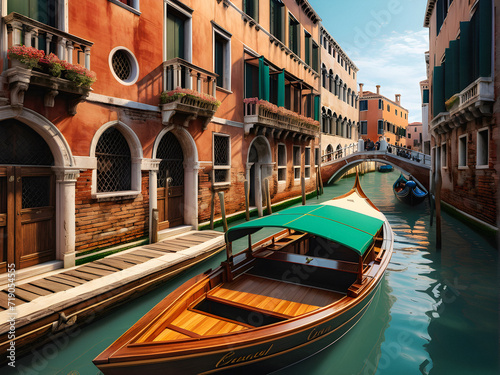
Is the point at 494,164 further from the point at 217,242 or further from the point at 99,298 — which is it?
the point at 99,298

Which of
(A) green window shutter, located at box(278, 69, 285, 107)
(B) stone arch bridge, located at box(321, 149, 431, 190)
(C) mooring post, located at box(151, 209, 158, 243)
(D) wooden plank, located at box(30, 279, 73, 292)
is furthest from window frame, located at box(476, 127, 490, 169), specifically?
(D) wooden plank, located at box(30, 279, 73, 292)

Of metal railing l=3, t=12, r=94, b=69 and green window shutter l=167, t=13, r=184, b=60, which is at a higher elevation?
green window shutter l=167, t=13, r=184, b=60

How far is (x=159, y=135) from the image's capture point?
6.45 metres

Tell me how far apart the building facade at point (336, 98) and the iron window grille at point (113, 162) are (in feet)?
49.1

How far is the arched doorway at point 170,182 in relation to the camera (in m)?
6.92

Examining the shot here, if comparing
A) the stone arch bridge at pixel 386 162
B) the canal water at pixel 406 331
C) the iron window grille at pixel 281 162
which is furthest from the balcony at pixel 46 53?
the stone arch bridge at pixel 386 162

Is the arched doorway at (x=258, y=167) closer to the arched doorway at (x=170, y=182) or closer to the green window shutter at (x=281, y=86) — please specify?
the green window shutter at (x=281, y=86)

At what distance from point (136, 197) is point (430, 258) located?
6.39m

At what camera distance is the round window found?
222 inches

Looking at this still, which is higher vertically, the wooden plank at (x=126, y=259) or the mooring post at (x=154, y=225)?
the mooring post at (x=154, y=225)

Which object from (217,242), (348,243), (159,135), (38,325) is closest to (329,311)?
(348,243)

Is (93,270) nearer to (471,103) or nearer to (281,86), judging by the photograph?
(281,86)

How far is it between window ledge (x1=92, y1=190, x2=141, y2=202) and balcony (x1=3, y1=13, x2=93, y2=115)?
1370 millimetres

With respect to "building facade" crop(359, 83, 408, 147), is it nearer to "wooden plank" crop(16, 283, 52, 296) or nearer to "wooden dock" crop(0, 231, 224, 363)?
"wooden dock" crop(0, 231, 224, 363)
